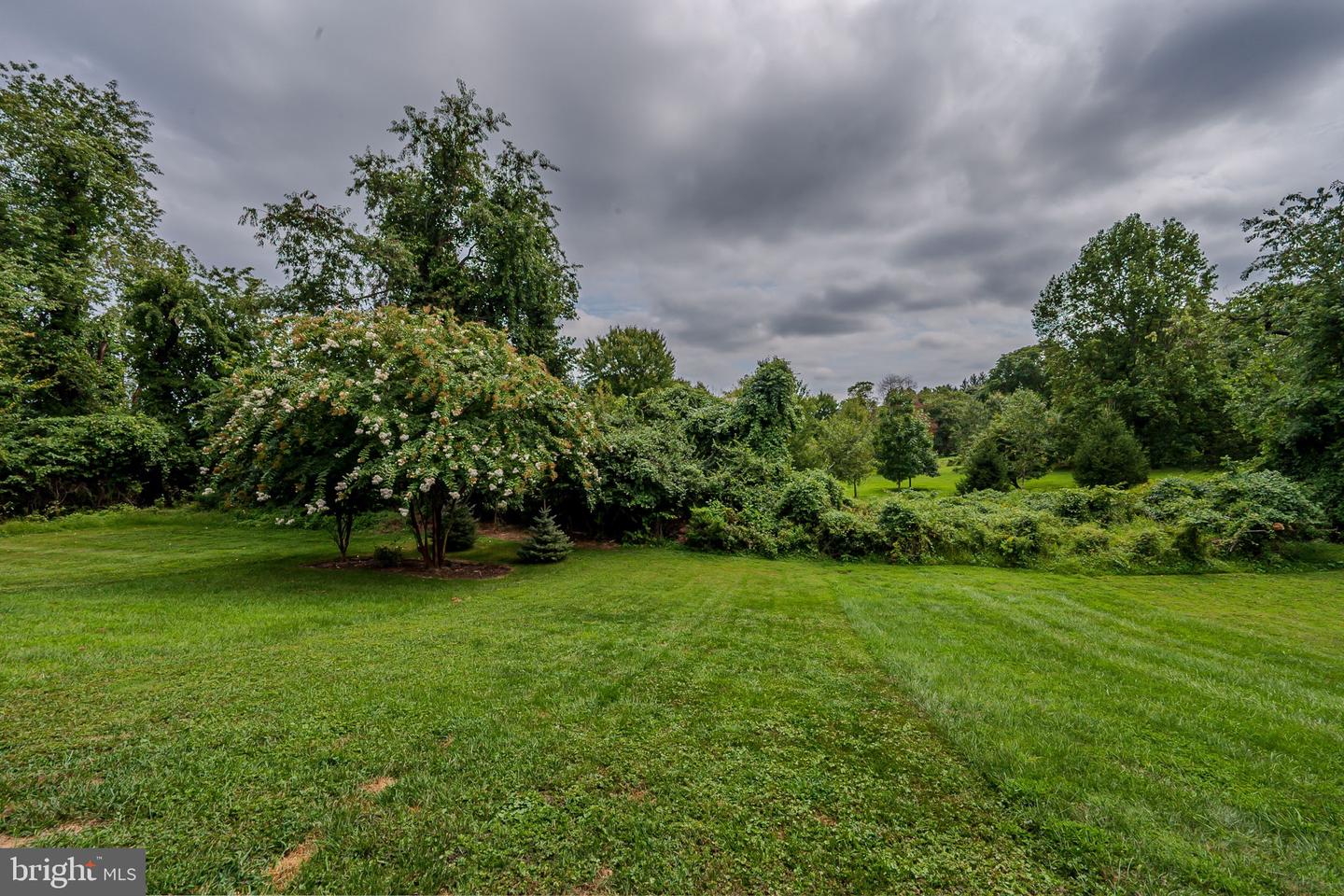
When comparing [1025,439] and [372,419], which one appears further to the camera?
[1025,439]

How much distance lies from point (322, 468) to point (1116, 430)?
1201 inches

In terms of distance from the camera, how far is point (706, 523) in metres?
13.7

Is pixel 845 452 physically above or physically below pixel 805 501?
above

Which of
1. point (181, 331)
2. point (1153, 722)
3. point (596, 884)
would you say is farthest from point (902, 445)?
point (181, 331)

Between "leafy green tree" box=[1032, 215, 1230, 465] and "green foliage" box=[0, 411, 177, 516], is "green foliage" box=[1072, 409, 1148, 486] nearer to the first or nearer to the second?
"leafy green tree" box=[1032, 215, 1230, 465]

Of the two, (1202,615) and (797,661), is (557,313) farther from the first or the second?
(1202,615)

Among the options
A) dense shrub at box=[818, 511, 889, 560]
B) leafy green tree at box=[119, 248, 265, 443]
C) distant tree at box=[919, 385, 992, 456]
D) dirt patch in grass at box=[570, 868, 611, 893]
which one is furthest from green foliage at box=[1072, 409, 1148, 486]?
leafy green tree at box=[119, 248, 265, 443]

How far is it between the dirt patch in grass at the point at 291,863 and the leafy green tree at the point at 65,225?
21268mm

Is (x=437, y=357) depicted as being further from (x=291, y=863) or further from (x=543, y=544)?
(x=291, y=863)

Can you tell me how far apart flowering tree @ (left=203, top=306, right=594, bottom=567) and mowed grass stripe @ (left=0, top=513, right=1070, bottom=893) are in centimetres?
248

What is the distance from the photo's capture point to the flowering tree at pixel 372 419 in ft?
25.1

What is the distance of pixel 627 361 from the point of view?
31.5m

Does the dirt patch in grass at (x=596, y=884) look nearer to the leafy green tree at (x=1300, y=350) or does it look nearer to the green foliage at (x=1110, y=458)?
the leafy green tree at (x=1300, y=350)

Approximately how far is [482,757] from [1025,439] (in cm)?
3018
